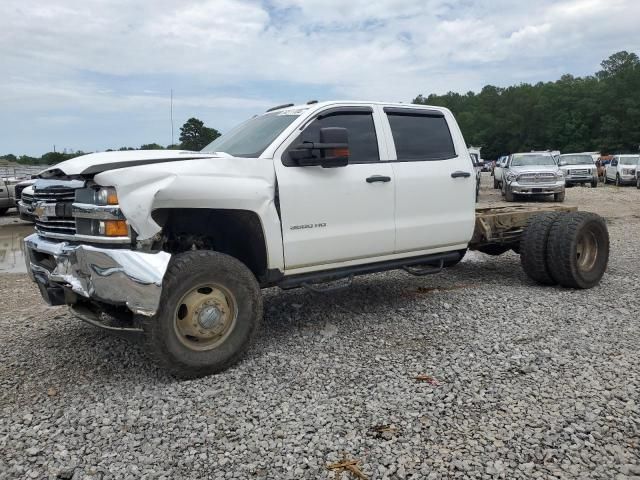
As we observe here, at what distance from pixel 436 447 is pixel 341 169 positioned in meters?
2.44

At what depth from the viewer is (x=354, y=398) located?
357 cm

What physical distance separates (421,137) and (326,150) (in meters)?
1.47

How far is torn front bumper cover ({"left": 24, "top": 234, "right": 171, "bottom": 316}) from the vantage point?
353 centimetres

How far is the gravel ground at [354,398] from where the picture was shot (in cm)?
288

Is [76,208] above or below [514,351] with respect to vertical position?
above

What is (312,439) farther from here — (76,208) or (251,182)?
(76,208)

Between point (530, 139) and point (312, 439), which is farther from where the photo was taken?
point (530, 139)

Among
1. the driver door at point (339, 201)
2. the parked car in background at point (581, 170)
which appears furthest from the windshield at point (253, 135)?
the parked car in background at point (581, 170)

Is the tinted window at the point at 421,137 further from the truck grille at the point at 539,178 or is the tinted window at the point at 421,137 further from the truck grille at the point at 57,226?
the truck grille at the point at 539,178

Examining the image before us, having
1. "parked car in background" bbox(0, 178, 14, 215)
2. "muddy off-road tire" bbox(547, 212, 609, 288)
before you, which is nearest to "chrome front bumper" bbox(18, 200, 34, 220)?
"muddy off-road tire" bbox(547, 212, 609, 288)

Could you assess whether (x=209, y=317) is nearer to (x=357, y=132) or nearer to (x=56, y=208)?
(x=56, y=208)

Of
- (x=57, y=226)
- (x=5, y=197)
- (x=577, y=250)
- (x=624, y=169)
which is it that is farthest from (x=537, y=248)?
(x=624, y=169)

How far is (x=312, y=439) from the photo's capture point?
10.1ft

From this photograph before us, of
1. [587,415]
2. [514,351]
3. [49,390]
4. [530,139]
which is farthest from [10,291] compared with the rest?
[530,139]
